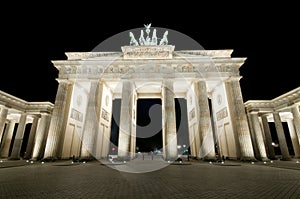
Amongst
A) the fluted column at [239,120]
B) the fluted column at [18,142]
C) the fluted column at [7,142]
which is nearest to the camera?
the fluted column at [239,120]

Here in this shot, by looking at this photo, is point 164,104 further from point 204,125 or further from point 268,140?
point 268,140

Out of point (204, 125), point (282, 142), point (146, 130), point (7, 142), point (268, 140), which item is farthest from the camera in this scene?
point (146, 130)

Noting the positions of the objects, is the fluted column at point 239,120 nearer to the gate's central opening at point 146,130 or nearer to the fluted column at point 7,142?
the fluted column at point 7,142

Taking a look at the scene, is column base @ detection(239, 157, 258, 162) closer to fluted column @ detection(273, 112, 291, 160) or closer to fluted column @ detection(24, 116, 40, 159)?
fluted column @ detection(273, 112, 291, 160)

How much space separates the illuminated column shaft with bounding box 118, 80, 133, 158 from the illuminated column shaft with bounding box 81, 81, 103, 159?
367cm

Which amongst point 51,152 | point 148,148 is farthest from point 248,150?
point 148,148

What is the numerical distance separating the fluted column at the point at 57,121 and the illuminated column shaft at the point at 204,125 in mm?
19458

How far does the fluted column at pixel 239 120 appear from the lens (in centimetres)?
1916

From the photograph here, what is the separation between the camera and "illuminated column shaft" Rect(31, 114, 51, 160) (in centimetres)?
2045

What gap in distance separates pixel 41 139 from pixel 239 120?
2891 cm

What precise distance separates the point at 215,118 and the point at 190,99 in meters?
5.39

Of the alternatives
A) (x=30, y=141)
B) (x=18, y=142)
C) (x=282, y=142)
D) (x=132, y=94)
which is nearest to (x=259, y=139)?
(x=282, y=142)

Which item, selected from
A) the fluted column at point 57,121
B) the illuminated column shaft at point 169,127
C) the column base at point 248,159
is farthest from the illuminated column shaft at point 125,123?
the column base at point 248,159

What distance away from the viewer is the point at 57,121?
69.1ft
